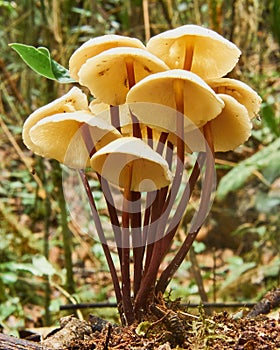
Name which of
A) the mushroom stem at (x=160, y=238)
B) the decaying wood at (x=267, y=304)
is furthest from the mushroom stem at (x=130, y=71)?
the decaying wood at (x=267, y=304)

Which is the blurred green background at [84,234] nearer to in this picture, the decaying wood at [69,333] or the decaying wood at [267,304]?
the decaying wood at [267,304]

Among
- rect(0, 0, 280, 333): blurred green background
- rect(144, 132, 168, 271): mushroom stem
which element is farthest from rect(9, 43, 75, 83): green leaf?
rect(0, 0, 280, 333): blurred green background

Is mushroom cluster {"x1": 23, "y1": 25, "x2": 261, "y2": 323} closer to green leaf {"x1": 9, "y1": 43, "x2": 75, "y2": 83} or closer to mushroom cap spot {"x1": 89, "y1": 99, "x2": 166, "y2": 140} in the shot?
mushroom cap spot {"x1": 89, "y1": 99, "x2": 166, "y2": 140}

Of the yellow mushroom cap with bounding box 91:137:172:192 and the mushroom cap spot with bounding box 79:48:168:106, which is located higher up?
the mushroom cap spot with bounding box 79:48:168:106

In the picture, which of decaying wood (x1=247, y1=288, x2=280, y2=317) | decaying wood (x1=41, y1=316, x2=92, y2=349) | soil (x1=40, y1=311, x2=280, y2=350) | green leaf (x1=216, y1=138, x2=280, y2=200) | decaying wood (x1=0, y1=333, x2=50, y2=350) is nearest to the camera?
decaying wood (x1=0, y1=333, x2=50, y2=350)

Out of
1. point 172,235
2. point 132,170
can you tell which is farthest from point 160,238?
point 132,170

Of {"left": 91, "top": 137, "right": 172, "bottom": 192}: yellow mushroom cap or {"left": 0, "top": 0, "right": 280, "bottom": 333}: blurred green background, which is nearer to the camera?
{"left": 91, "top": 137, "right": 172, "bottom": 192}: yellow mushroom cap

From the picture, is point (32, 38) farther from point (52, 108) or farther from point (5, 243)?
point (52, 108)
